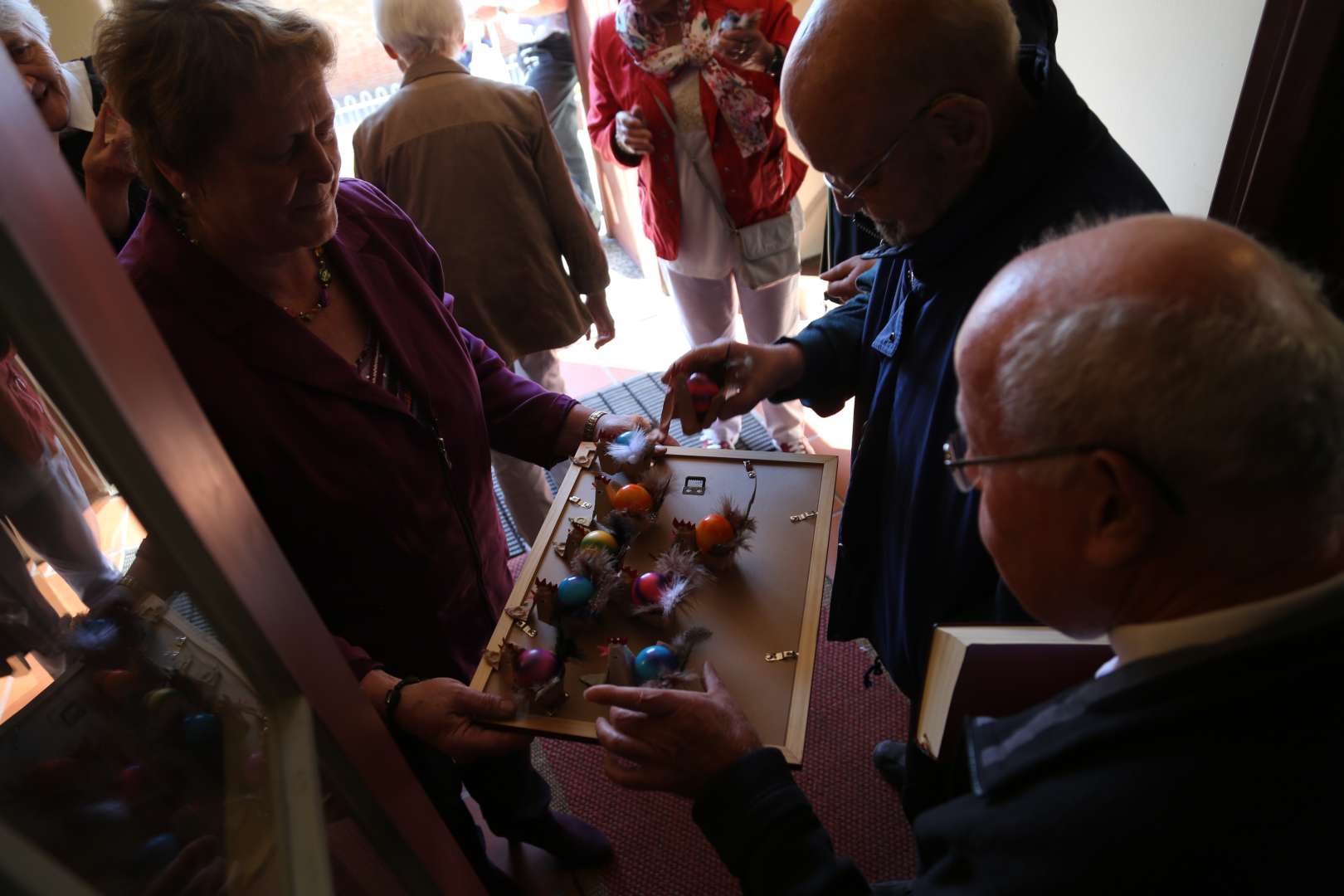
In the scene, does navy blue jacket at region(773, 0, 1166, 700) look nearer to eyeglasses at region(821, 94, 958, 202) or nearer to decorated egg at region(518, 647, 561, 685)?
eyeglasses at region(821, 94, 958, 202)

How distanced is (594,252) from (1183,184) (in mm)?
1667

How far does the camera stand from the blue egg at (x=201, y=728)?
71 centimetres

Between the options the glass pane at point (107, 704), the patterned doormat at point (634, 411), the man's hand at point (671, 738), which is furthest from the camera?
the patterned doormat at point (634, 411)

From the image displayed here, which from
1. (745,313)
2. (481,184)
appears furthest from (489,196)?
(745,313)

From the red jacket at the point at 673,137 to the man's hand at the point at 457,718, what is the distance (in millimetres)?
1875

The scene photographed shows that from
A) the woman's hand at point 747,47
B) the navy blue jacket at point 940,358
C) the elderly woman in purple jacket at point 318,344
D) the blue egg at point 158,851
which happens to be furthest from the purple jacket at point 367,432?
the woman's hand at point 747,47

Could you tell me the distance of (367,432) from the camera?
1.24 metres

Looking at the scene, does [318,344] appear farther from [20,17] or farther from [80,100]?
[80,100]

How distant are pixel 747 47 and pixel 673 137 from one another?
0.37 m

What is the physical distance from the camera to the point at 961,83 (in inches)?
43.6

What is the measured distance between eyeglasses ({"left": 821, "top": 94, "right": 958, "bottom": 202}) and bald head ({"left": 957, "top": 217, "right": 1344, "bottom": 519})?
50 cm

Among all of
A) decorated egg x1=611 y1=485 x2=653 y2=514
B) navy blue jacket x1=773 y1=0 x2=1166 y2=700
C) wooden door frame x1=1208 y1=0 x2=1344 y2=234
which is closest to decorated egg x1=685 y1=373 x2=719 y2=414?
decorated egg x1=611 y1=485 x2=653 y2=514

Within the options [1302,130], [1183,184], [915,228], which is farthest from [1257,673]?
[1183,184]

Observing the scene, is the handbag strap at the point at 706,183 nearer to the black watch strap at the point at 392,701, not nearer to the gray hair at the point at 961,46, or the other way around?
the gray hair at the point at 961,46
